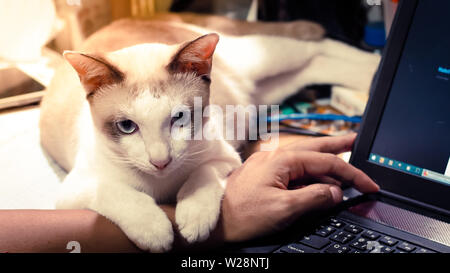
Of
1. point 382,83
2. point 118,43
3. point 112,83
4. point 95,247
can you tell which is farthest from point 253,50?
point 95,247

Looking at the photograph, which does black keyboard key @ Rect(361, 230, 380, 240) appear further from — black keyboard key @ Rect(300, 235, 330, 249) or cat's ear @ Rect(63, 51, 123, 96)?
cat's ear @ Rect(63, 51, 123, 96)

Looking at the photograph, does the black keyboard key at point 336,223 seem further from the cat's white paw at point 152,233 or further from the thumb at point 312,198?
the cat's white paw at point 152,233

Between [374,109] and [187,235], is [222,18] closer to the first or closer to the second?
[374,109]

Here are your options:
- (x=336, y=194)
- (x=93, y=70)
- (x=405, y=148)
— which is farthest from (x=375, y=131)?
(x=93, y=70)

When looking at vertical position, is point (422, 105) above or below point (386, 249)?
above

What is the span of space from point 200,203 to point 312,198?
19 centimetres

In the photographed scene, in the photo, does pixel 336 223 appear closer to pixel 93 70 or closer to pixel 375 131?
pixel 375 131

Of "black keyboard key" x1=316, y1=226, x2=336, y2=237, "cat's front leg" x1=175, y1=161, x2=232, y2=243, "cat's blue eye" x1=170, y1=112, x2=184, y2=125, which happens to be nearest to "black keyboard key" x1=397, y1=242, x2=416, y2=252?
"black keyboard key" x1=316, y1=226, x2=336, y2=237

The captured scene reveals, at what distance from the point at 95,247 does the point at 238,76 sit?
0.78 meters

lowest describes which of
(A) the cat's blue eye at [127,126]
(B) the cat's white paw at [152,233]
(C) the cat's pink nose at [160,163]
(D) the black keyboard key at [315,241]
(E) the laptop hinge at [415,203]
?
(B) the cat's white paw at [152,233]

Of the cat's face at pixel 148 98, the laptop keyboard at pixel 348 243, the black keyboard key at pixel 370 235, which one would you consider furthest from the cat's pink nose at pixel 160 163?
the black keyboard key at pixel 370 235

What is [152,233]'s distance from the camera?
707 millimetres

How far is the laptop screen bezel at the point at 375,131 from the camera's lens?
2.61 feet

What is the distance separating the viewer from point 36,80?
106 cm
